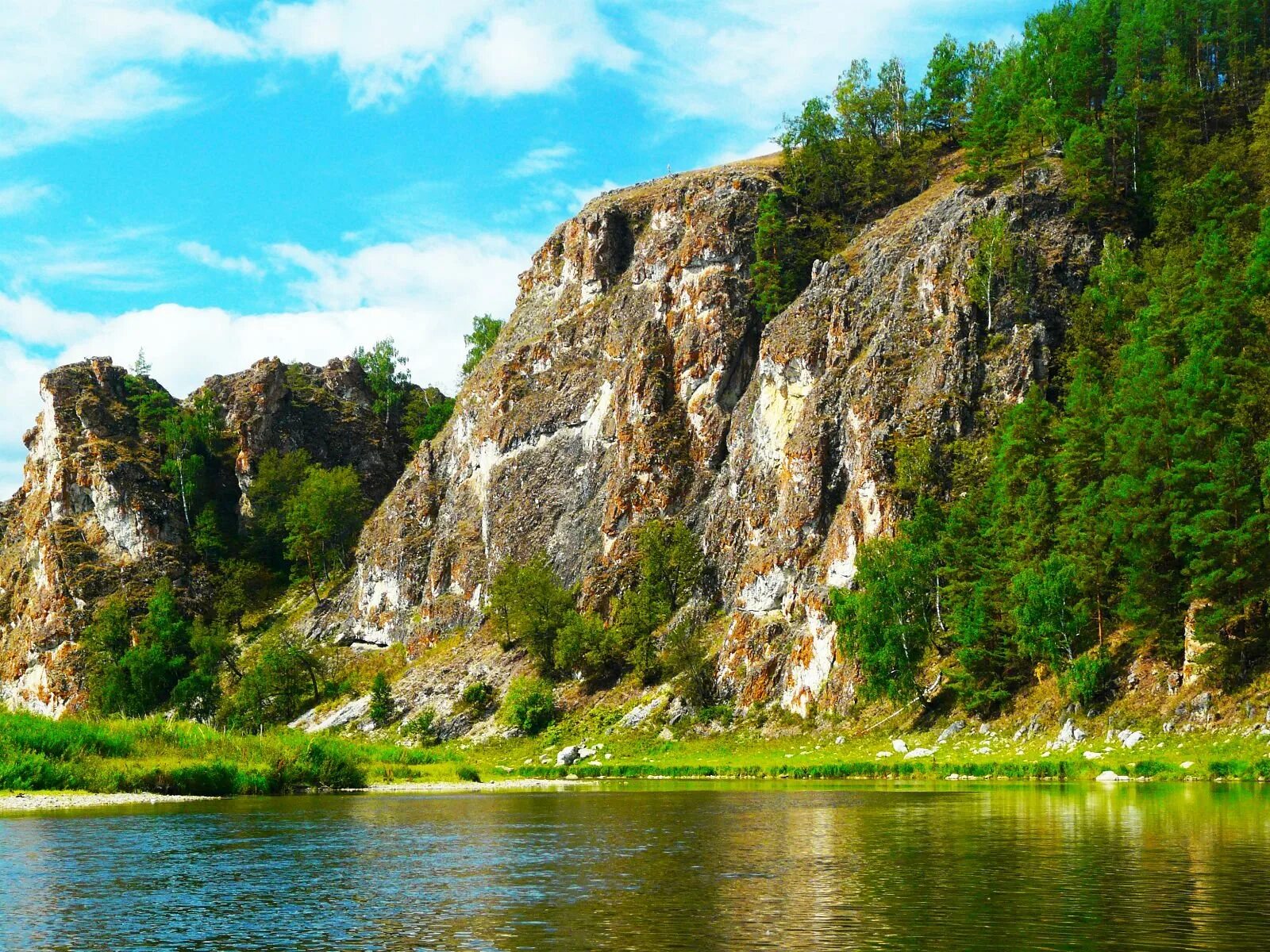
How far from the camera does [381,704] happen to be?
12544 centimetres

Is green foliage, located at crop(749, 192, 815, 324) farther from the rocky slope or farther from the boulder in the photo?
the rocky slope

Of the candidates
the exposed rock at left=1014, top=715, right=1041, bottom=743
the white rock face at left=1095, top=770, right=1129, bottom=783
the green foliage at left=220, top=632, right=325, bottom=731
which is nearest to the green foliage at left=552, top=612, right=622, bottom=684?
the green foliage at left=220, top=632, right=325, bottom=731

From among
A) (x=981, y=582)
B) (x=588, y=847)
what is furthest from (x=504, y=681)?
(x=588, y=847)

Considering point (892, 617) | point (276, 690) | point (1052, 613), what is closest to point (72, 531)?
point (276, 690)

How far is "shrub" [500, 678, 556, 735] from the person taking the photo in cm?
11244

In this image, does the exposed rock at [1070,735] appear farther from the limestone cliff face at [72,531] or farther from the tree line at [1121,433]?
the limestone cliff face at [72,531]

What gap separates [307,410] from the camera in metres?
199

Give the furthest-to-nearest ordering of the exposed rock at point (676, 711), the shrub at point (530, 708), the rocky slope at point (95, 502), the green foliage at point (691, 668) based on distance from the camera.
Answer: the rocky slope at point (95, 502), the shrub at point (530, 708), the exposed rock at point (676, 711), the green foliage at point (691, 668)

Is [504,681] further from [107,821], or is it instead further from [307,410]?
[307,410]

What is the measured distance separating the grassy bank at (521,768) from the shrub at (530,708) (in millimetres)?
15130

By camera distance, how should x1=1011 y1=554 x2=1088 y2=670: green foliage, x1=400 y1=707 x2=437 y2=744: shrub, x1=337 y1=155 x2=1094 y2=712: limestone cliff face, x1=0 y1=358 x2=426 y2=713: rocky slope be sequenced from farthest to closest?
x1=0 y1=358 x2=426 y2=713: rocky slope < x1=400 y1=707 x2=437 y2=744: shrub < x1=337 y1=155 x2=1094 y2=712: limestone cliff face < x1=1011 y1=554 x2=1088 y2=670: green foliage

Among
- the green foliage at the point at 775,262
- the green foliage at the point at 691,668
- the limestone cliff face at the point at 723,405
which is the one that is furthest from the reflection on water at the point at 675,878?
the green foliage at the point at 775,262

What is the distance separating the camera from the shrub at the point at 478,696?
121m

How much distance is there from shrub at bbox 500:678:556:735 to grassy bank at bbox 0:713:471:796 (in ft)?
116
